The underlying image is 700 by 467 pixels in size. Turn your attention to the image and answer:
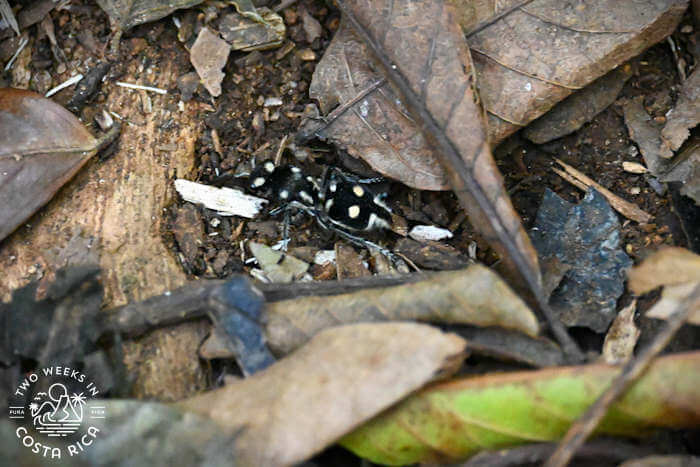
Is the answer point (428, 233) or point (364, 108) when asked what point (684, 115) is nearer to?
point (428, 233)

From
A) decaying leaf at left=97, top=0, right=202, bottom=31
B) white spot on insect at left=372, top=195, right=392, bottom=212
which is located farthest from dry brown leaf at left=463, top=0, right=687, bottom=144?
decaying leaf at left=97, top=0, right=202, bottom=31

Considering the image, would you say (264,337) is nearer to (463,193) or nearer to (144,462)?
Result: (144,462)

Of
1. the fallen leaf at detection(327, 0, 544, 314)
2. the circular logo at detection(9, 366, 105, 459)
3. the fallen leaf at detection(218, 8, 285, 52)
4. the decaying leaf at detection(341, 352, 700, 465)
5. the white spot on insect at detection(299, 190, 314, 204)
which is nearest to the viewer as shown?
the decaying leaf at detection(341, 352, 700, 465)

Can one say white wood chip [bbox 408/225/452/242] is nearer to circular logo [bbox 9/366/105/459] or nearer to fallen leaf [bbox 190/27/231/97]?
fallen leaf [bbox 190/27/231/97]

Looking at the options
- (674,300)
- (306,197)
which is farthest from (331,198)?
(674,300)

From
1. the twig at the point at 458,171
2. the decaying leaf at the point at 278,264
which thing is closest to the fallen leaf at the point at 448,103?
the twig at the point at 458,171

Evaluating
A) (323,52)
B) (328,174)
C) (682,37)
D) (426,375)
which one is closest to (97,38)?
(323,52)

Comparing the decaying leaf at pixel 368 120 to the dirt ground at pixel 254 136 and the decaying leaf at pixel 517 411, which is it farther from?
the decaying leaf at pixel 517 411
